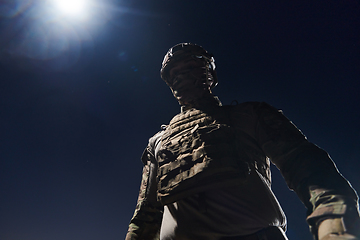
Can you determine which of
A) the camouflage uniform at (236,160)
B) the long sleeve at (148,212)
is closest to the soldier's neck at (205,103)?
the camouflage uniform at (236,160)

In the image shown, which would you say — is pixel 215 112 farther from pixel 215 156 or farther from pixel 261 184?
pixel 261 184

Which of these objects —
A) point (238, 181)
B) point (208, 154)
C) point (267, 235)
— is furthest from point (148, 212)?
point (267, 235)

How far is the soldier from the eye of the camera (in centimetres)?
108

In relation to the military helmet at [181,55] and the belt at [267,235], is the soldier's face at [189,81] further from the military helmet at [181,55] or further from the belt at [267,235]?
the belt at [267,235]

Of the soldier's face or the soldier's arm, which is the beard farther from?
the soldier's arm

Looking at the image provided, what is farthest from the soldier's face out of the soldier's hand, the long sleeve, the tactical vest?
the soldier's hand

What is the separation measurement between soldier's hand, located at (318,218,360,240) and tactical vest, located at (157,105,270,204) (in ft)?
1.88

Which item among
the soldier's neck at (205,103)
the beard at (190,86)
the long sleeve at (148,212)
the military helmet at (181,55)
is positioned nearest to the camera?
the long sleeve at (148,212)

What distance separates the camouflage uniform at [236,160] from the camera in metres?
1.12

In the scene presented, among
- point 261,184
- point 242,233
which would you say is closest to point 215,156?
point 261,184

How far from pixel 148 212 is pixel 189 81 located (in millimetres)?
1784

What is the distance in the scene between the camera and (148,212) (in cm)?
227

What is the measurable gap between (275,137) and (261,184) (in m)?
0.42

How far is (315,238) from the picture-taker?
3.34 feet
